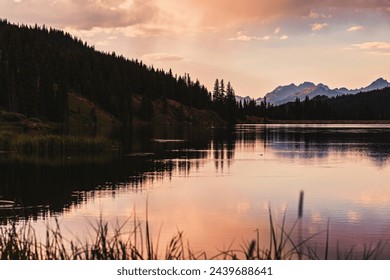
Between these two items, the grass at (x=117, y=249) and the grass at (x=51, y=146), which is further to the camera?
the grass at (x=51, y=146)

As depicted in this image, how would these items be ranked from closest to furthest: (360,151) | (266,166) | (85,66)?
(266,166) → (360,151) → (85,66)

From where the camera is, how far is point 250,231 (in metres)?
19.9

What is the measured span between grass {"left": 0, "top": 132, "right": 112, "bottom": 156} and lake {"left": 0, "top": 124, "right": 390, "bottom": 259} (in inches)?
135

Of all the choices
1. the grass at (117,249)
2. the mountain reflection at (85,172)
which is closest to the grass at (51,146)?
the mountain reflection at (85,172)

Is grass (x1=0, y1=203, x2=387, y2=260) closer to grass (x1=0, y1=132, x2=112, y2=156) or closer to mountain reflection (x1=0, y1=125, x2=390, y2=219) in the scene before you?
mountain reflection (x1=0, y1=125, x2=390, y2=219)

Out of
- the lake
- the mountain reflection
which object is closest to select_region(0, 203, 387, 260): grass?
the lake

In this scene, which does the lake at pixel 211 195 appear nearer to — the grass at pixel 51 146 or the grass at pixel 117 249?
the grass at pixel 117 249

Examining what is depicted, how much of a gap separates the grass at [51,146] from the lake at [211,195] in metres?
3.43

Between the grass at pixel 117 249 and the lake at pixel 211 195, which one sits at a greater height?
the grass at pixel 117 249

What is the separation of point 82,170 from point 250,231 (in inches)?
843

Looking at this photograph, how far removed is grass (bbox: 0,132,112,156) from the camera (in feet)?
168

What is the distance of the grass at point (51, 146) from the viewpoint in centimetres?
5108

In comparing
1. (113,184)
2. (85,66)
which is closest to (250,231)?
(113,184)
